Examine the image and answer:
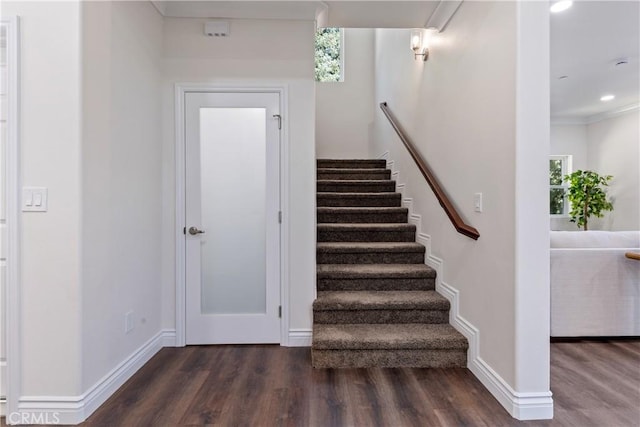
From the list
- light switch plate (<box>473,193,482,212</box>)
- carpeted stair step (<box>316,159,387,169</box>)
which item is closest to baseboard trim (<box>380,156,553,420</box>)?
light switch plate (<box>473,193,482,212</box>)

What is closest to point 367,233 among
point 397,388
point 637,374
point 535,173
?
point 397,388

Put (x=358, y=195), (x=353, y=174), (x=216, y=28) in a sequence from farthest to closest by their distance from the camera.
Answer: (x=353, y=174), (x=358, y=195), (x=216, y=28)

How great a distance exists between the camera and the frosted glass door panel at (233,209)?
292 cm

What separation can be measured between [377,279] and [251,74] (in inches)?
80.1

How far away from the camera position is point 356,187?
15.3 feet

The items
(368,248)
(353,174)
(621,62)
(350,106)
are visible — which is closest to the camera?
(368,248)

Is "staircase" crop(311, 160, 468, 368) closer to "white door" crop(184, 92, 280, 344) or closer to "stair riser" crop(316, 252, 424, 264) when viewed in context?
"stair riser" crop(316, 252, 424, 264)

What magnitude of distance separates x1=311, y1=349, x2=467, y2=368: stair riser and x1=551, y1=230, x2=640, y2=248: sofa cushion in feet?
4.64

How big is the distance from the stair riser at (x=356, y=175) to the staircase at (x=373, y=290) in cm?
33

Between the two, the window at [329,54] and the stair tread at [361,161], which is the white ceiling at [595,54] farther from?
the window at [329,54]

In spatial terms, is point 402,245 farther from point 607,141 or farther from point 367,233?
point 607,141

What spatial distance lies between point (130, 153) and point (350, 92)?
4537 mm

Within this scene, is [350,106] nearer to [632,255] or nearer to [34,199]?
[632,255]

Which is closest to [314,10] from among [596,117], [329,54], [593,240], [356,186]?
[356,186]
